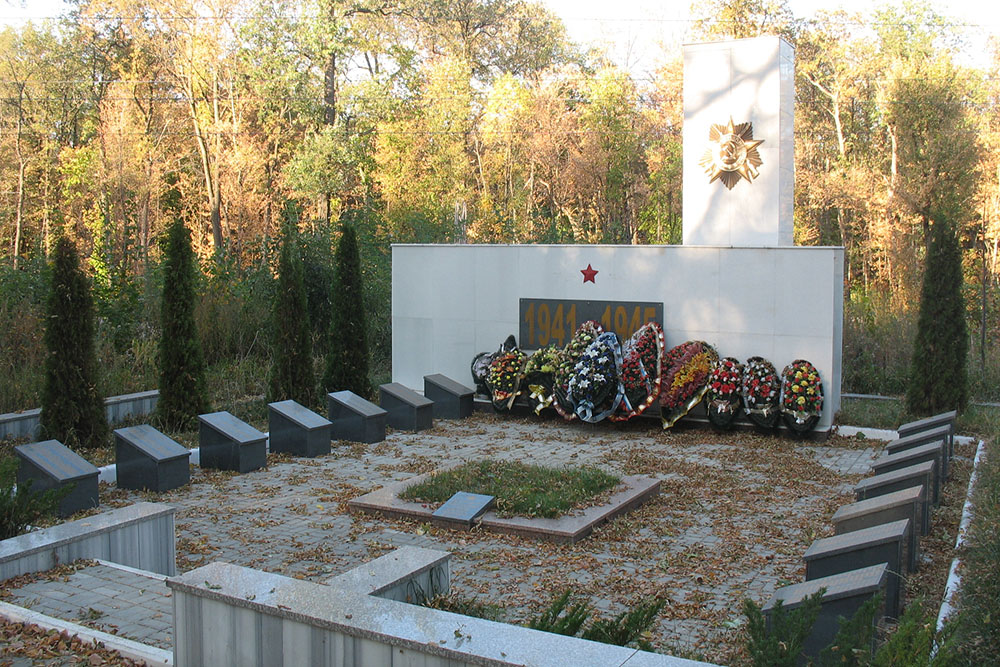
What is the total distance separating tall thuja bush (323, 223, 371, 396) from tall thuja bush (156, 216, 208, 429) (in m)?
2.26

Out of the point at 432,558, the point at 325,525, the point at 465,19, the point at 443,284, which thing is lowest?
the point at 325,525

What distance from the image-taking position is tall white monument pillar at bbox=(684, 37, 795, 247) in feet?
36.2

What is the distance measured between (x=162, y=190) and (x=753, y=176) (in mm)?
21676

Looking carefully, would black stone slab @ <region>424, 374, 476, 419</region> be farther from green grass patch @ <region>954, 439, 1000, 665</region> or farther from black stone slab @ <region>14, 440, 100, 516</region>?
green grass patch @ <region>954, 439, 1000, 665</region>

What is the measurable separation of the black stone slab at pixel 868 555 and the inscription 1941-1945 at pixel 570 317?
6.57m

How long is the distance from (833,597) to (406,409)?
7.62 m

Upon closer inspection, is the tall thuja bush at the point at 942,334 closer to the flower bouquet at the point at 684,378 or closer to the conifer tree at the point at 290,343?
the flower bouquet at the point at 684,378

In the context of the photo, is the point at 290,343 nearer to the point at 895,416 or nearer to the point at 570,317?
the point at 570,317

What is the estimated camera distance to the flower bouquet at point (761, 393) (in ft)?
34.5

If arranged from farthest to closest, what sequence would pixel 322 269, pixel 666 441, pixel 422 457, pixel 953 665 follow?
pixel 322 269 → pixel 666 441 → pixel 422 457 → pixel 953 665

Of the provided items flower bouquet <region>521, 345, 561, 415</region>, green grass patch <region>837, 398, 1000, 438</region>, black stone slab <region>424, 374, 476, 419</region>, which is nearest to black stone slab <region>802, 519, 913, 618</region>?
green grass patch <region>837, 398, 1000, 438</region>

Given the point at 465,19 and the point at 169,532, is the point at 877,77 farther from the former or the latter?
the point at 169,532

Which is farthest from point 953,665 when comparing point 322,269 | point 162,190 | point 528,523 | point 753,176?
point 162,190

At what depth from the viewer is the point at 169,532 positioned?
Answer: 625 cm
